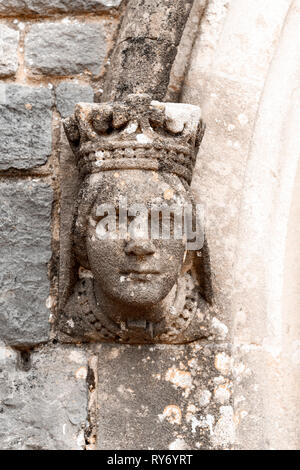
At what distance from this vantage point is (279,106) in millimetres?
2268

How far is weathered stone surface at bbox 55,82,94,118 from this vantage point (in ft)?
7.22

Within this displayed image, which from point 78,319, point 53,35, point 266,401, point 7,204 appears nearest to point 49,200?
point 7,204

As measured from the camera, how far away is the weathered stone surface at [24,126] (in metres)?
2.16

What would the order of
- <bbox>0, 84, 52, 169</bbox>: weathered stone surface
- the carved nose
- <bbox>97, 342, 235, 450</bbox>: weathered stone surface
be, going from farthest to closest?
<bbox>0, 84, 52, 169</bbox>: weathered stone surface < <bbox>97, 342, 235, 450</bbox>: weathered stone surface < the carved nose

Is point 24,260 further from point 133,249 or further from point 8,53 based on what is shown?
point 8,53

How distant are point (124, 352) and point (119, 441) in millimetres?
237

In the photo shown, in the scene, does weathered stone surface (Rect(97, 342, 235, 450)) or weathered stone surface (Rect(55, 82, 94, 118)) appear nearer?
weathered stone surface (Rect(97, 342, 235, 450))

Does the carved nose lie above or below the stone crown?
below

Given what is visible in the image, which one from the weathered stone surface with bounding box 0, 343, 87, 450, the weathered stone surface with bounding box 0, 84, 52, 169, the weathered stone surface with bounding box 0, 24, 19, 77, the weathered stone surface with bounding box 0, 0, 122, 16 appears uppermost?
the weathered stone surface with bounding box 0, 0, 122, 16

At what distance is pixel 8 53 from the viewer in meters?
2.24

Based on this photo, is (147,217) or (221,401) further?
(221,401)

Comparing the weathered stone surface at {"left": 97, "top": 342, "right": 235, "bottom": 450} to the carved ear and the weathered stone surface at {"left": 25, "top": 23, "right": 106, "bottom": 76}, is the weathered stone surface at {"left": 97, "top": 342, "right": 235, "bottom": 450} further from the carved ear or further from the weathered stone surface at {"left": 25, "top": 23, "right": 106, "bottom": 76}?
the weathered stone surface at {"left": 25, "top": 23, "right": 106, "bottom": 76}

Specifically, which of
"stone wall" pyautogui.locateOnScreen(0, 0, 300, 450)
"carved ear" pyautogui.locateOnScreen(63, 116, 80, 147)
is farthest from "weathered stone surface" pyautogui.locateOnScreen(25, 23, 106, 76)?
"carved ear" pyautogui.locateOnScreen(63, 116, 80, 147)
